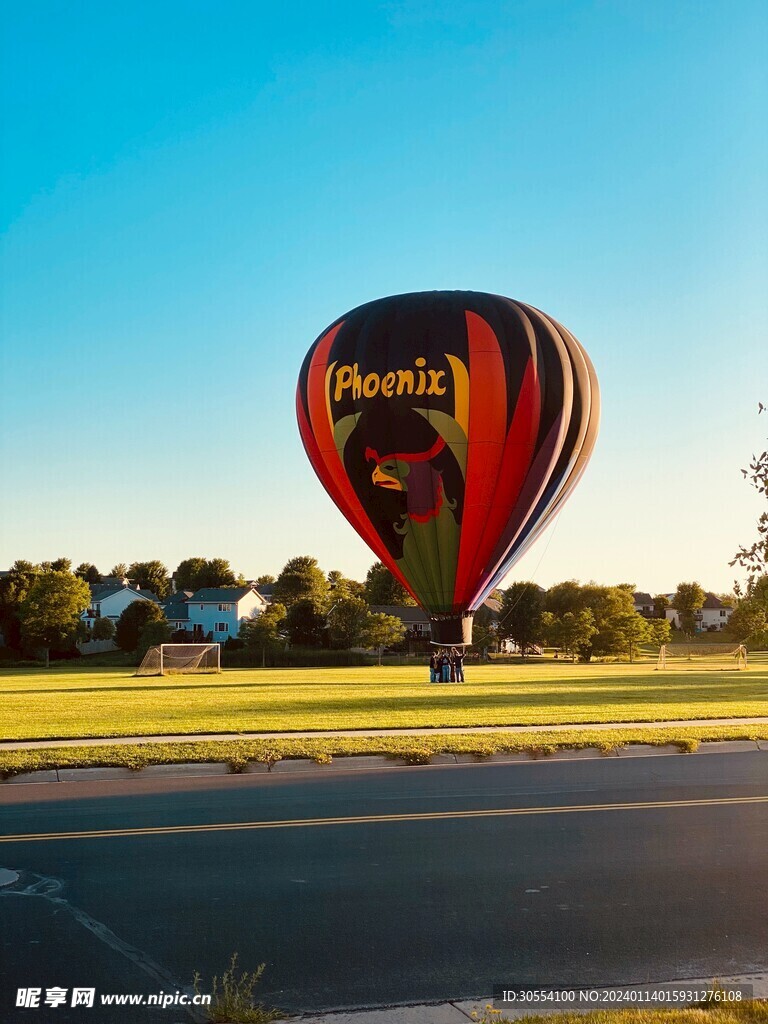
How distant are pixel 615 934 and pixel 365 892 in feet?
6.45

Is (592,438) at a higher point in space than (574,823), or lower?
higher

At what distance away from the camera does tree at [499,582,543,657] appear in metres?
89.8

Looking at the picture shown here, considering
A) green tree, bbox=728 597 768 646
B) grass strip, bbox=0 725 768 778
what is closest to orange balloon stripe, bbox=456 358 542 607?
grass strip, bbox=0 725 768 778

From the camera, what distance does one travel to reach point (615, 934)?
21.6ft

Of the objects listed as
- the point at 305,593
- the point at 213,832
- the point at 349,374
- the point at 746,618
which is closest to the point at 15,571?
the point at 305,593

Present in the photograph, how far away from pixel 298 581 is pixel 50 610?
4551 centimetres

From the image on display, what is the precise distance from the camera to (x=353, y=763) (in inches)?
579

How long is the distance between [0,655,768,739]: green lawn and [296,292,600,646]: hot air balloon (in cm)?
488

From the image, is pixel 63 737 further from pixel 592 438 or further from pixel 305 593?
pixel 305 593

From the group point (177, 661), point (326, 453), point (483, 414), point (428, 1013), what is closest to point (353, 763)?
point (428, 1013)

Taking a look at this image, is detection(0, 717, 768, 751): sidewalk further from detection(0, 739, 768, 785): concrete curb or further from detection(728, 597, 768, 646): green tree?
detection(728, 597, 768, 646): green tree

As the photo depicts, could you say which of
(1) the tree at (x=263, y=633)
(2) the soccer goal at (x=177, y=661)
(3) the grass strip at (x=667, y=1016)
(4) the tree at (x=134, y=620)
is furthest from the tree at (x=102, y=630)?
(3) the grass strip at (x=667, y=1016)

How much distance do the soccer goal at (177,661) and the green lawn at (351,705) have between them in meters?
13.9

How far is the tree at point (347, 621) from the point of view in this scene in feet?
253
